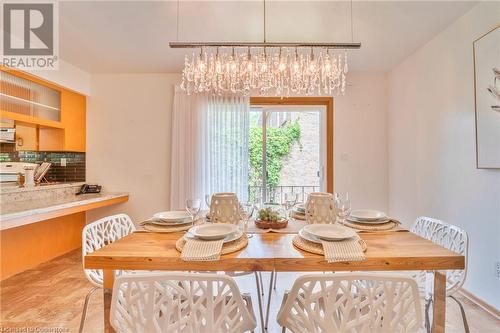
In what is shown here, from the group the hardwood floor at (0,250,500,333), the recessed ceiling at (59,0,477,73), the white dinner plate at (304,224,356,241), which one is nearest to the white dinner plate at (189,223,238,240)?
the white dinner plate at (304,224,356,241)

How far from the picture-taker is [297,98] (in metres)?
3.34

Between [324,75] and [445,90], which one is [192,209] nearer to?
[324,75]

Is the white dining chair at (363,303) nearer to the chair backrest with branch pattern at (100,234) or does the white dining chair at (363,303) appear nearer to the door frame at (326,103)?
the chair backrest with branch pattern at (100,234)

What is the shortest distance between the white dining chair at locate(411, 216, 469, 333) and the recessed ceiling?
1681 mm

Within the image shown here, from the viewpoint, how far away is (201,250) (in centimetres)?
107

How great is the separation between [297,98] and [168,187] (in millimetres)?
2113

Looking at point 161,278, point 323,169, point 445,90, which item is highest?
point 445,90

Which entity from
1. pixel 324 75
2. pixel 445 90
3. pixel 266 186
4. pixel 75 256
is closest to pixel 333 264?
pixel 324 75

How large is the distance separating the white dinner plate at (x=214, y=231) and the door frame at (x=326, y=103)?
2.36m

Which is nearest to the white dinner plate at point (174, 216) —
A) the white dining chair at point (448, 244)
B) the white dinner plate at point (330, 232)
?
the white dinner plate at point (330, 232)

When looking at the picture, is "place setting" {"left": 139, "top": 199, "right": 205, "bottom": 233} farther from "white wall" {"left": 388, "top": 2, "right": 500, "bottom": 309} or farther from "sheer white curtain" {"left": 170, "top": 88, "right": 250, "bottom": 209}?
"white wall" {"left": 388, "top": 2, "right": 500, "bottom": 309}

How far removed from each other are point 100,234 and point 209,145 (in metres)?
1.83

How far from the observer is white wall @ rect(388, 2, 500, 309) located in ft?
6.22

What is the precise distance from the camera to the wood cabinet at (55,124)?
8.44 ft
